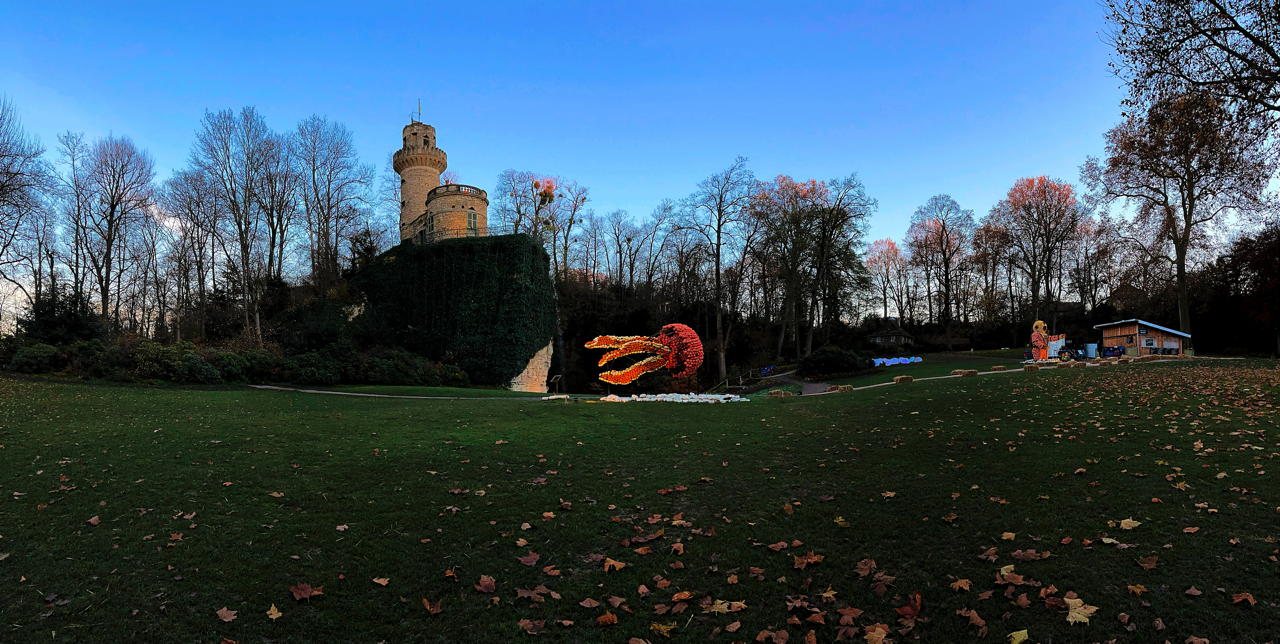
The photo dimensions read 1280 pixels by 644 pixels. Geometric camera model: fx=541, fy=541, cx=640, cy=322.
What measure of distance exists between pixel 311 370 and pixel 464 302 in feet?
33.1

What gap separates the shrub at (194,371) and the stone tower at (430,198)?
15923mm

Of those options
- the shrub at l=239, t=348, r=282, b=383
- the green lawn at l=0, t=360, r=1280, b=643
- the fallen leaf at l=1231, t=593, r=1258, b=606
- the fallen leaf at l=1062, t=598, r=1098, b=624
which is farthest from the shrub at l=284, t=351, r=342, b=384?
the fallen leaf at l=1231, t=593, r=1258, b=606

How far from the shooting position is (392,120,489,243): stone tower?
34219 millimetres

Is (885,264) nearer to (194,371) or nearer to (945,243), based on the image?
(945,243)

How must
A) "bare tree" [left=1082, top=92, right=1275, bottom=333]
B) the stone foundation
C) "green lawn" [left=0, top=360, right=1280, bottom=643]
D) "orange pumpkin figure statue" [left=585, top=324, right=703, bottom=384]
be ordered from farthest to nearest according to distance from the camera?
the stone foundation < "orange pumpkin figure statue" [left=585, top=324, right=703, bottom=384] < "bare tree" [left=1082, top=92, right=1275, bottom=333] < "green lawn" [left=0, top=360, right=1280, bottom=643]

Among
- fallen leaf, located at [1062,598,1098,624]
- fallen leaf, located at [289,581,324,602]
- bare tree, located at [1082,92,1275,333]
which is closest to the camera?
fallen leaf, located at [1062,598,1098,624]

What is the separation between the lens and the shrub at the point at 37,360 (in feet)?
60.7

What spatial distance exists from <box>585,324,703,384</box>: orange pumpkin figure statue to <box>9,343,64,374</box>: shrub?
20.1m

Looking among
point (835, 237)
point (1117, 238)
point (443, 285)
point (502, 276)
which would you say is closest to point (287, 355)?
point (443, 285)

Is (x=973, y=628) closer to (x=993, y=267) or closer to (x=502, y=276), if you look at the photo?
(x=502, y=276)

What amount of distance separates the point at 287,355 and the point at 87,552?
898 inches

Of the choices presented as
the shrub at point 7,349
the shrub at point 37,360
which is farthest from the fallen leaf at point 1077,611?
the shrub at point 7,349

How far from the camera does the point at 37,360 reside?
18641 mm

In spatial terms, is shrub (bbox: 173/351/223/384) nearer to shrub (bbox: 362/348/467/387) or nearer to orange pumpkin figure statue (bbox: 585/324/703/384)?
shrub (bbox: 362/348/467/387)
